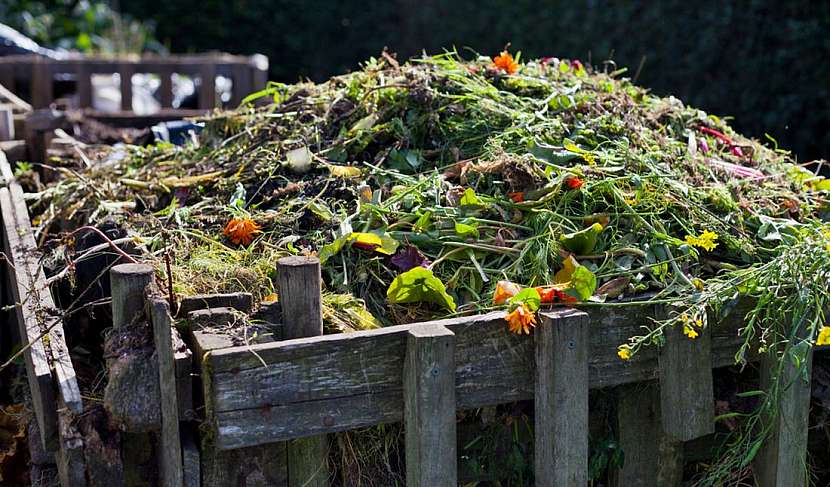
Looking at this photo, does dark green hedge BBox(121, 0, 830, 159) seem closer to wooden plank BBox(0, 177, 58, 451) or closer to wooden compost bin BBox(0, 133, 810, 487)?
wooden compost bin BBox(0, 133, 810, 487)

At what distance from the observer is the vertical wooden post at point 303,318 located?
A: 7.13 ft

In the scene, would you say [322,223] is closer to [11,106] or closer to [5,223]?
[5,223]

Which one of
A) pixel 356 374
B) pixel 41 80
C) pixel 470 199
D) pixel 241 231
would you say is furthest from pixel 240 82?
pixel 356 374

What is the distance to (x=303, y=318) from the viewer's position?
221 cm

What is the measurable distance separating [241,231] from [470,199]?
673mm

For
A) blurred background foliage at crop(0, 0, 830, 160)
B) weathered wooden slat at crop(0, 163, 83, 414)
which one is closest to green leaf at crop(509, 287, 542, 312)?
weathered wooden slat at crop(0, 163, 83, 414)

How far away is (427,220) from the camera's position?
8.70 ft

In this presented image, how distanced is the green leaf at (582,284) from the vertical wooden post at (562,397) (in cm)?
8

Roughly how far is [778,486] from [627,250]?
0.77m

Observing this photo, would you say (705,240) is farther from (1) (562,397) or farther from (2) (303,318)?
(2) (303,318)

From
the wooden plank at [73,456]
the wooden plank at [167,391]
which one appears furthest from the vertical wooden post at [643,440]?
the wooden plank at [73,456]

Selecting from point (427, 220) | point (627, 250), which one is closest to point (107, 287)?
point (427, 220)

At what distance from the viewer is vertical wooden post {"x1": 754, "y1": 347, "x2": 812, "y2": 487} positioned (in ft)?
8.24

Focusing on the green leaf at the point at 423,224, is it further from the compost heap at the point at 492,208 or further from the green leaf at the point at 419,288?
the green leaf at the point at 419,288
